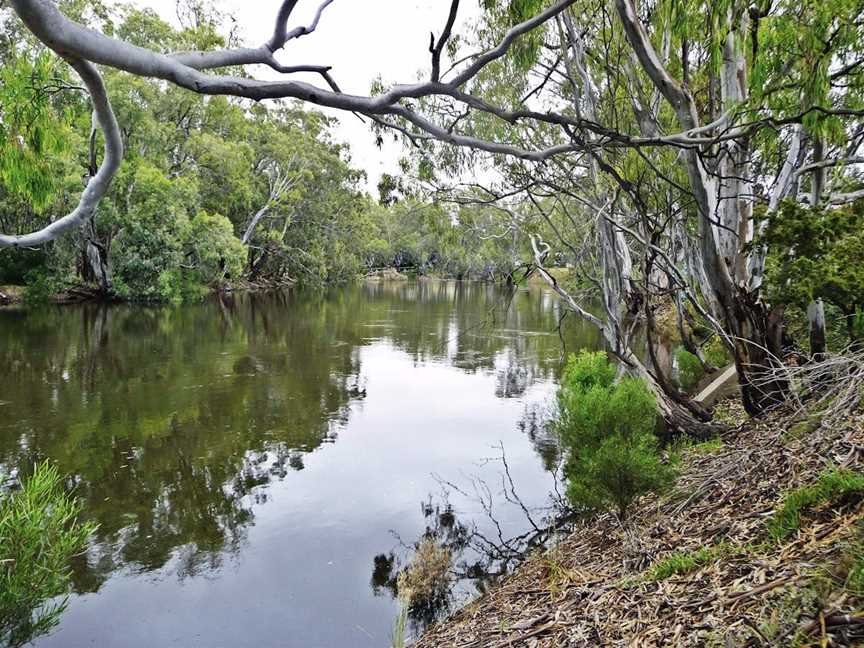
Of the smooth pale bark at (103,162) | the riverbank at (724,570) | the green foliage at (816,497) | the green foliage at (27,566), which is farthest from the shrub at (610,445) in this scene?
the smooth pale bark at (103,162)

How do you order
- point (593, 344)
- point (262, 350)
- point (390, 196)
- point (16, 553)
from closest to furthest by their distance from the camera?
1. point (16, 553)
2. point (390, 196)
3. point (262, 350)
4. point (593, 344)

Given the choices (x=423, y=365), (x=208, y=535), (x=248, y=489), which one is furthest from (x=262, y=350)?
(x=208, y=535)

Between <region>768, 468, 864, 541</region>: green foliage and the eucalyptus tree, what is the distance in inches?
37.4

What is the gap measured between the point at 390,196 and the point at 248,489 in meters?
4.96

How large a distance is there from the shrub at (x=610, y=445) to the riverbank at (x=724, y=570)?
0.22m

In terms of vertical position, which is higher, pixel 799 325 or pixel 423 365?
pixel 799 325

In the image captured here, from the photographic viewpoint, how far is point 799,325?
6.42 m

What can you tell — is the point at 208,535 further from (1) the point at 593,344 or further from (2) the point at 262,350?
(1) the point at 593,344

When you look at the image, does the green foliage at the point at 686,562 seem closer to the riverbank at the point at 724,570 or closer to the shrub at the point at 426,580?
the riverbank at the point at 724,570

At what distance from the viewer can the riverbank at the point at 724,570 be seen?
1700 millimetres

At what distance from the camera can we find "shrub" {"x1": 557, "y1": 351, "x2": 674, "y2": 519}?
4020 mm

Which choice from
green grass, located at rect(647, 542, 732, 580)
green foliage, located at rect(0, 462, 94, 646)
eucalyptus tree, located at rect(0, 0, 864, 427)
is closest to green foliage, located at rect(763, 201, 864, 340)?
eucalyptus tree, located at rect(0, 0, 864, 427)

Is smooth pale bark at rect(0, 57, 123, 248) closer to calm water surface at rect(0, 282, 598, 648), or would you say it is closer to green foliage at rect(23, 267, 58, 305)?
calm water surface at rect(0, 282, 598, 648)

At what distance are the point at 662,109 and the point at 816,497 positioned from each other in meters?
5.35
